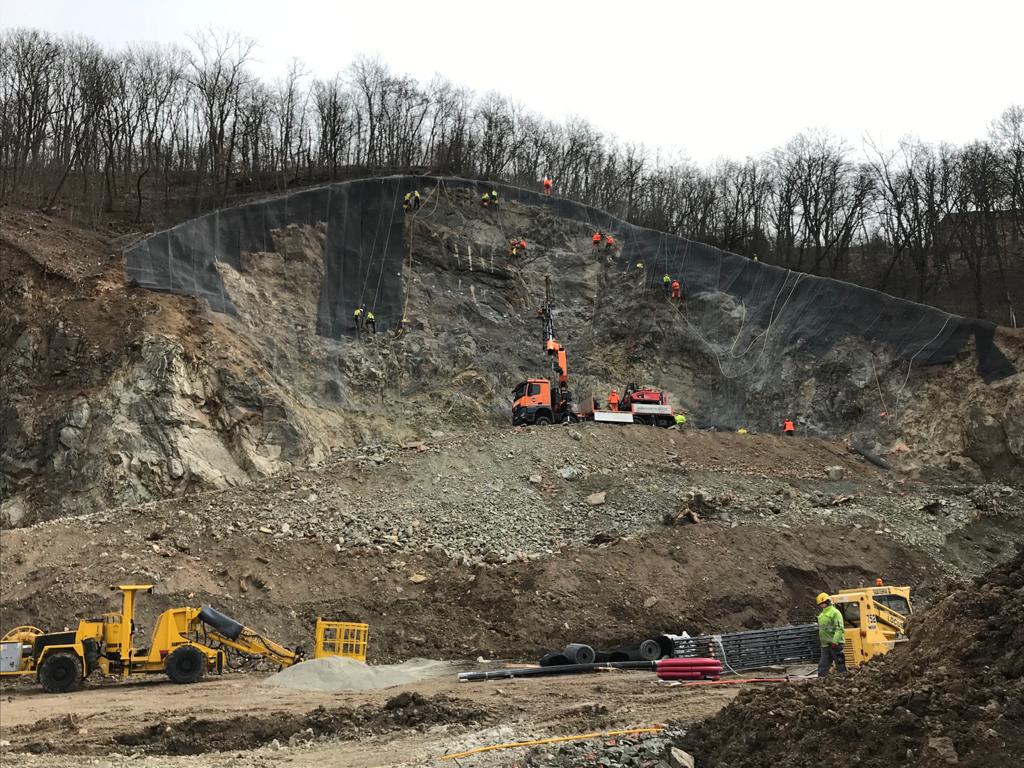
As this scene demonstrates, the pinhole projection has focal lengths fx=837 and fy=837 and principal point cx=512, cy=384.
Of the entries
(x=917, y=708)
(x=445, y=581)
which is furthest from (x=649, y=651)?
Result: (x=917, y=708)

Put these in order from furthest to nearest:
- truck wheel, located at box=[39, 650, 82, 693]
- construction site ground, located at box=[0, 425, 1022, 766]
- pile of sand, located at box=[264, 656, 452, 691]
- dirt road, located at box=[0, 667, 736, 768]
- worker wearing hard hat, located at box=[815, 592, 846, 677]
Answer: truck wheel, located at box=[39, 650, 82, 693] → pile of sand, located at box=[264, 656, 452, 691] → construction site ground, located at box=[0, 425, 1022, 766] → worker wearing hard hat, located at box=[815, 592, 846, 677] → dirt road, located at box=[0, 667, 736, 768]

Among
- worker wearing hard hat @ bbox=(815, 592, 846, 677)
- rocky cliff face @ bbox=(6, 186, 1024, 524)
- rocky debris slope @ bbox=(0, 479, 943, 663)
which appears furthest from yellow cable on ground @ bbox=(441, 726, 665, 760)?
rocky cliff face @ bbox=(6, 186, 1024, 524)

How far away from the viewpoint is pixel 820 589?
17.8m

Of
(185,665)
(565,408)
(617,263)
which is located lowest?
(185,665)

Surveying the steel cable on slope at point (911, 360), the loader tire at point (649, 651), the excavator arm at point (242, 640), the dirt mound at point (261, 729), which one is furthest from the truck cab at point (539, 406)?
the dirt mound at point (261, 729)

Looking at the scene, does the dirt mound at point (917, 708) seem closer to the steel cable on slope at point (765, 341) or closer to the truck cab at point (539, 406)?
the truck cab at point (539, 406)

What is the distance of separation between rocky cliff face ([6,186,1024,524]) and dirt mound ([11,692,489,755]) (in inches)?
468

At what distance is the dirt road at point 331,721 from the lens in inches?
330

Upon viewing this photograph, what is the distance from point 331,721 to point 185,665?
Answer: 556cm

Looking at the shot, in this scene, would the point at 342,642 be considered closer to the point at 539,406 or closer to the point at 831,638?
the point at 831,638

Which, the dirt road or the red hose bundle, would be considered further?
the red hose bundle

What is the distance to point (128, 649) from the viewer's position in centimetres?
1408

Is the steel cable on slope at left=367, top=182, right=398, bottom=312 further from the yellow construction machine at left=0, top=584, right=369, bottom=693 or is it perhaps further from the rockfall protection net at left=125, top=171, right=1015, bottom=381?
the yellow construction machine at left=0, top=584, right=369, bottom=693

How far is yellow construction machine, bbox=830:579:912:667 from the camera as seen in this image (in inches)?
471
